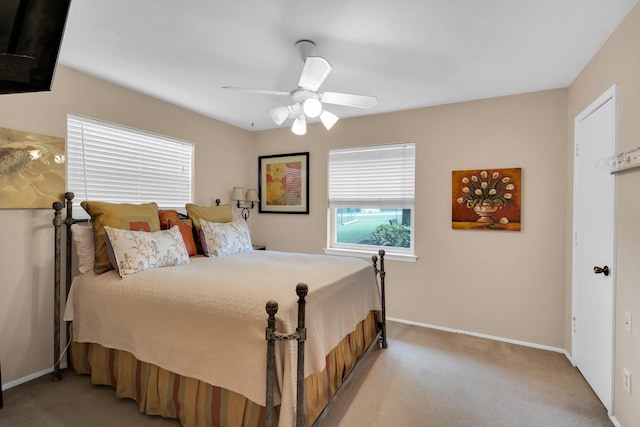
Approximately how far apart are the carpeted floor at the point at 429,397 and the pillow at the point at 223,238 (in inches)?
50.9

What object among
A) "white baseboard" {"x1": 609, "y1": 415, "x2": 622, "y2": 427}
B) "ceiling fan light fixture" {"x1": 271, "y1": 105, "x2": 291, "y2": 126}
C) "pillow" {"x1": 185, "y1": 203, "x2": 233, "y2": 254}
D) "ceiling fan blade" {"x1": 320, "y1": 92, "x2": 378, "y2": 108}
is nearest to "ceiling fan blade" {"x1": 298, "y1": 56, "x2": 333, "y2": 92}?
"ceiling fan blade" {"x1": 320, "y1": 92, "x2": 378, "y2": 108}

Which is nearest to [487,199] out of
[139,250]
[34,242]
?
[139,250]

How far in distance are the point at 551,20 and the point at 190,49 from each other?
238cm

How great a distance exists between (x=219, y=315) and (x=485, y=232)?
275 centimetres

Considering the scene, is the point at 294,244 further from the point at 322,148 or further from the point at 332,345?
the point at 332,345

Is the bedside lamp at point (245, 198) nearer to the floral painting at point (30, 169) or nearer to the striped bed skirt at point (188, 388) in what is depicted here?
the floral painting at point (30, 169)

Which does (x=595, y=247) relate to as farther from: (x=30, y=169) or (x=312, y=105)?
(x=30, y=169)

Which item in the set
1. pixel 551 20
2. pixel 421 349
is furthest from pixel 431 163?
pixel 421 349

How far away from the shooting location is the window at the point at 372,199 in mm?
3654

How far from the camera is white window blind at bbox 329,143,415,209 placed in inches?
143

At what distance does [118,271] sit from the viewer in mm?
2137

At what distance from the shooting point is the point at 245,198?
4.21 metres

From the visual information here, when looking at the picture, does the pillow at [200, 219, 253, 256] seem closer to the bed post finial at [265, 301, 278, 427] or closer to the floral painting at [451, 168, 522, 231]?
the bed post finial at [265, 301, 278, 427]

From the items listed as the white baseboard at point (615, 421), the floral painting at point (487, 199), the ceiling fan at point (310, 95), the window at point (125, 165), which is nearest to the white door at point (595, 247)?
the white baseboard at point (615, 421)
